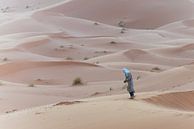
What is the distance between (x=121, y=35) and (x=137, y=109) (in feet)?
82.9

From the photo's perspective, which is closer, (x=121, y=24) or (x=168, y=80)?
(x=168, y=80)

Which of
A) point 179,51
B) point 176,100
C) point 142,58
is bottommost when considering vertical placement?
point 176,100

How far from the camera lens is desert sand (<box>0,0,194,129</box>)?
868cm

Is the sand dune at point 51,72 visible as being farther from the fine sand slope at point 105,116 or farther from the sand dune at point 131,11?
the sand dune at point 131,11

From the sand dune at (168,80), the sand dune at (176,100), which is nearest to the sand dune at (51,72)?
the sand dune at (168,80)

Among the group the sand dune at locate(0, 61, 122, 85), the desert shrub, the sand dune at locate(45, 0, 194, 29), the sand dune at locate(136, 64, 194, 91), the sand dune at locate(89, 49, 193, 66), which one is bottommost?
the sand dune at locate(136, 64, 194, 91)

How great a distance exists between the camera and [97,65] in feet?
67.5

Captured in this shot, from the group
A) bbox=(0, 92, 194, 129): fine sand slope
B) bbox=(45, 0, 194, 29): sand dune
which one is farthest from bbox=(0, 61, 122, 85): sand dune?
bbox=(45, 0, 194, 29): sand dune

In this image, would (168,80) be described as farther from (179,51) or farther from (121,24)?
(121,24)

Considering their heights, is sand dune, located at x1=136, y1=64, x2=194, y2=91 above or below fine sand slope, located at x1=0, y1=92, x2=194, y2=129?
above

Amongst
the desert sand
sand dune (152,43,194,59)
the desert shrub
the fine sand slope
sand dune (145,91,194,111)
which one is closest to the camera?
the fine sand slope

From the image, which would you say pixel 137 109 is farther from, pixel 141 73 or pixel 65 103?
pixel 141 73

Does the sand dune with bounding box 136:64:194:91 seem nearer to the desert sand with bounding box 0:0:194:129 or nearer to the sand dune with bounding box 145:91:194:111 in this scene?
the desert sand with bounding box 0:0:194:129

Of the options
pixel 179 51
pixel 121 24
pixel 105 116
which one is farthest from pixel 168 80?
pixel 121 24
